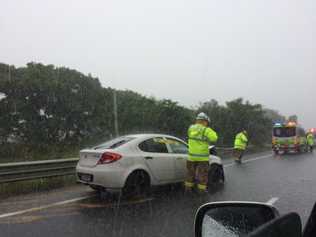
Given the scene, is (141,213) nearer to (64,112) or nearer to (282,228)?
(282,228)

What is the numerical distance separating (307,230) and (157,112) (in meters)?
20.7

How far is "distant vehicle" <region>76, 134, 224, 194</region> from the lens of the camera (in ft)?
26.0

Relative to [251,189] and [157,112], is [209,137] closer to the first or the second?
[251,189]

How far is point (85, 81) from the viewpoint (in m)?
24.6

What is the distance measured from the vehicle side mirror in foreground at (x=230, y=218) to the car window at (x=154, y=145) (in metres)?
6.06

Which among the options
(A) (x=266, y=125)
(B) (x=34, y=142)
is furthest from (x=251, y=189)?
(A) (x=266, y=125)

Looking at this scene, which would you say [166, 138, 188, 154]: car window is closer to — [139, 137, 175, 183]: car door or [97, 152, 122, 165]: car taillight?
[139, 137, 175, 183]: car door

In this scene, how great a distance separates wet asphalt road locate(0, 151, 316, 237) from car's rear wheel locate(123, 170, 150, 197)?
0.86ft

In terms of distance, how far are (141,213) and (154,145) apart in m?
2.46

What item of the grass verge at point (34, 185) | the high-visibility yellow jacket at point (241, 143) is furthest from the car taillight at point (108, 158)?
the high-visibility yellow jacket at point (241, 143)

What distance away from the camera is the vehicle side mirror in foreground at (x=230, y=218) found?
2174mm

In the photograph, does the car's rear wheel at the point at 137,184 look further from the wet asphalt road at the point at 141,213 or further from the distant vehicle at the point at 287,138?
the distant vehicle at the point at 287,138

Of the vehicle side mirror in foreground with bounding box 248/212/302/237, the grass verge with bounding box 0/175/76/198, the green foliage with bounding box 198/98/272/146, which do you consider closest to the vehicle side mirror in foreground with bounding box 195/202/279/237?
the vehicle side mirror in foreground with bounding box 248/212/302/237

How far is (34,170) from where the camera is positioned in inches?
388
